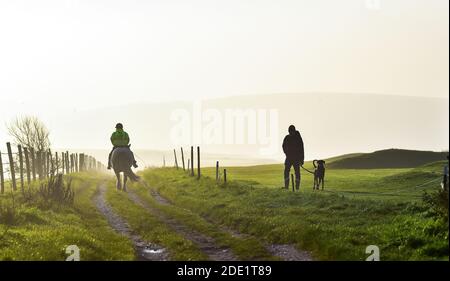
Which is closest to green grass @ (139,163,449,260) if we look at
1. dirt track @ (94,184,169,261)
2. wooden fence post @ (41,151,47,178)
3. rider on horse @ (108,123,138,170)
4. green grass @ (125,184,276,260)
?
green grass @ (125,184,276,260)

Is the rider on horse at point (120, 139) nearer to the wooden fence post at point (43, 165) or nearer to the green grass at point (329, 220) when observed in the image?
the green grass at point (329, 220)

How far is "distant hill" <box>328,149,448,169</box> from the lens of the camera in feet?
234

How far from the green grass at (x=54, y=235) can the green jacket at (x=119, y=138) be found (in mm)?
4593

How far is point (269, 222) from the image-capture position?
18594 mm

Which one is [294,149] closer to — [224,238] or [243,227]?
[243,227]

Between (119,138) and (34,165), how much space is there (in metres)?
18.7

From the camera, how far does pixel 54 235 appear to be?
17000 millimetres

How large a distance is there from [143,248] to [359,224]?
7758 mm

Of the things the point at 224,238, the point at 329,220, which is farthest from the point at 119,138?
the point at 329,220

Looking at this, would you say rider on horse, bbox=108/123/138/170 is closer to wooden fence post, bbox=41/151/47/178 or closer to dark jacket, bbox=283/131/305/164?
dark jacket, bbox=283/131/305/164

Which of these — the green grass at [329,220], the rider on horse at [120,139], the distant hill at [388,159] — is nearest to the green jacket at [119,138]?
the rider on horse at [120,139]

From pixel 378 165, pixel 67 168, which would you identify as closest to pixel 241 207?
pixel 67 168
